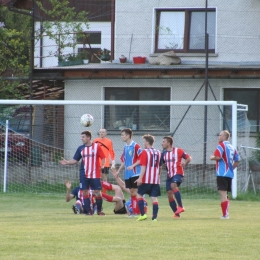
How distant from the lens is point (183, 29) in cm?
2709

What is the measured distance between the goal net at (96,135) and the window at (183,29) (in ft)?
9.79

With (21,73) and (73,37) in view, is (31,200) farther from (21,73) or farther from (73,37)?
(73,37)

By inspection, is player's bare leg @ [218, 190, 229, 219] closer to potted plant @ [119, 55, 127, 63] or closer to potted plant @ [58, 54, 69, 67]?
potted plant @ [119, 55, 127, 63]

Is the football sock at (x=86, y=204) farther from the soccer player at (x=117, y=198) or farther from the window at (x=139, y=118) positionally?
the window at (x=139, y=118)

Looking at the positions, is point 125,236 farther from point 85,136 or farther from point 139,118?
point 139,118

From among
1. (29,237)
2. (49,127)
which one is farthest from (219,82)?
(29,237)

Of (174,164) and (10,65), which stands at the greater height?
(10,65)

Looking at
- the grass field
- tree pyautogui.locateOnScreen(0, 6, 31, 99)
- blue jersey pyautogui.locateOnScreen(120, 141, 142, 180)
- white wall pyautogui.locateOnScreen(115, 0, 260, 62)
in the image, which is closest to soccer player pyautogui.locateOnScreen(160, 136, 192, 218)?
the grass field

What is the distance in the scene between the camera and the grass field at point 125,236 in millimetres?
9508

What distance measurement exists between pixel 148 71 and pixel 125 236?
14.5m

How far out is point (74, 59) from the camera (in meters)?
29.6

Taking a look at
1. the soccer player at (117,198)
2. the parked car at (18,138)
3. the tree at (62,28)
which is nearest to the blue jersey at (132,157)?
the soccer player at (117,198)

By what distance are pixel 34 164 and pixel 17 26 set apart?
1348cm

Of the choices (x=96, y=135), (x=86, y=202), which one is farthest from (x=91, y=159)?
(x=96, y=135)
